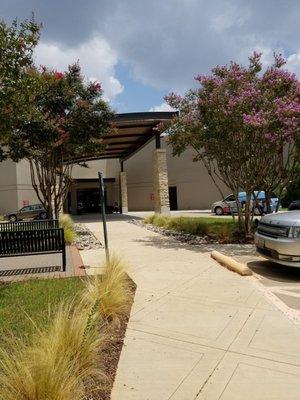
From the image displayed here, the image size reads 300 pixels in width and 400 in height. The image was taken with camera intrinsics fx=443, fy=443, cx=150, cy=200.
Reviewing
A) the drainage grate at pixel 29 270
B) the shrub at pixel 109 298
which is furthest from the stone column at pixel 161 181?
the shrub at pixel 109 298

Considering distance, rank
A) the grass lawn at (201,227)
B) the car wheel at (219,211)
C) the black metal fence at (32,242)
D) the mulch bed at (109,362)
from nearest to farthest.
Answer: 1. the mulch bed at (109,362)
2. the black metal fence at (32,242)
3. the grass lawn at (201,227)
4. the car wheel at (219,211)

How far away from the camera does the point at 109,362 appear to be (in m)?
4.32

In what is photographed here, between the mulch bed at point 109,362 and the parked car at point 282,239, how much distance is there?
11.2 feet

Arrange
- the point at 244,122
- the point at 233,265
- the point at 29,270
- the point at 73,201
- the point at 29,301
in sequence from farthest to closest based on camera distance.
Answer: the point at 73,201 → the point at 244,122 → the point at 29,270 → the point at 233,265 → the point at 29,301

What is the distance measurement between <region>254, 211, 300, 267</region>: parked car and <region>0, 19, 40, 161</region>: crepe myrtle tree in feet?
16.4

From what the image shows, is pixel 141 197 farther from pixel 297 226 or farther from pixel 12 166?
pixel 297 226

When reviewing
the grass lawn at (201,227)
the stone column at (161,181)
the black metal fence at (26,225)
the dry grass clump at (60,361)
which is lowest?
the dry grass clump at (60,361)

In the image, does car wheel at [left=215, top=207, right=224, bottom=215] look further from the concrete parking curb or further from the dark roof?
the concrete parking curb

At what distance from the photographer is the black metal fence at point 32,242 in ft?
29.3

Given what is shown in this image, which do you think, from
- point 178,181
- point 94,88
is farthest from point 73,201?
point 94,88

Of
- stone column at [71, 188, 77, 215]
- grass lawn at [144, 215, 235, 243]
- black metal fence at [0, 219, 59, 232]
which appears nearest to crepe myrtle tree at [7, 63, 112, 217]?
black metal fence at [0, 219, 59, 232]

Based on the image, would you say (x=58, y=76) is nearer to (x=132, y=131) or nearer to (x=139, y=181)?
(x=132, y=131)

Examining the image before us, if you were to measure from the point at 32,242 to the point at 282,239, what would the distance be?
493 cm

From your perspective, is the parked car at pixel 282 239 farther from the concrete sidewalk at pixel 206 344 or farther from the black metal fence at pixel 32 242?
the black metal fence at pixel 32 242
